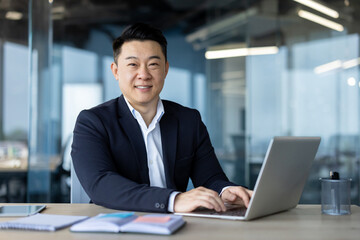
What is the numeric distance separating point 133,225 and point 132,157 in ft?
2.56

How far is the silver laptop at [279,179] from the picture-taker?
1.41 meters

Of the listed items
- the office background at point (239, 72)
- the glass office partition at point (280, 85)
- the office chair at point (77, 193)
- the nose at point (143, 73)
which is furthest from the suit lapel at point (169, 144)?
the glass office partition at point (280, 85)

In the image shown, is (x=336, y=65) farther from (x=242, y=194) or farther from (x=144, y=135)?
(x=242, y=194)

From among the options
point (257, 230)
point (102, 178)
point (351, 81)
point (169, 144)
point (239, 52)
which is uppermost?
point (239, 52)

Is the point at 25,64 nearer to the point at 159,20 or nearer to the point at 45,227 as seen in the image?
the point at 159,20

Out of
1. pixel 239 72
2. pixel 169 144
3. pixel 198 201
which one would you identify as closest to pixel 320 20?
pixel 239 72

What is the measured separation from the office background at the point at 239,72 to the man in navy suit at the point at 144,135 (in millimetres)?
3007

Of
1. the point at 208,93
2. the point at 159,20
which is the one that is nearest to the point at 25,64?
the point at 159,20

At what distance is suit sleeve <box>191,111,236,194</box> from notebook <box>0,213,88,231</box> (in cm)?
86

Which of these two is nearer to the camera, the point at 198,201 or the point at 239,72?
the point at 198,201

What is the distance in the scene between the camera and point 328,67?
17.3 ft

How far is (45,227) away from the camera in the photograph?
1.34 m

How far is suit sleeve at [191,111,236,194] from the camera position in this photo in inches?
87.2

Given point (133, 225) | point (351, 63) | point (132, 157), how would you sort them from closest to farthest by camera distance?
point (133, 225), point (132, 157), point (351, 63)
